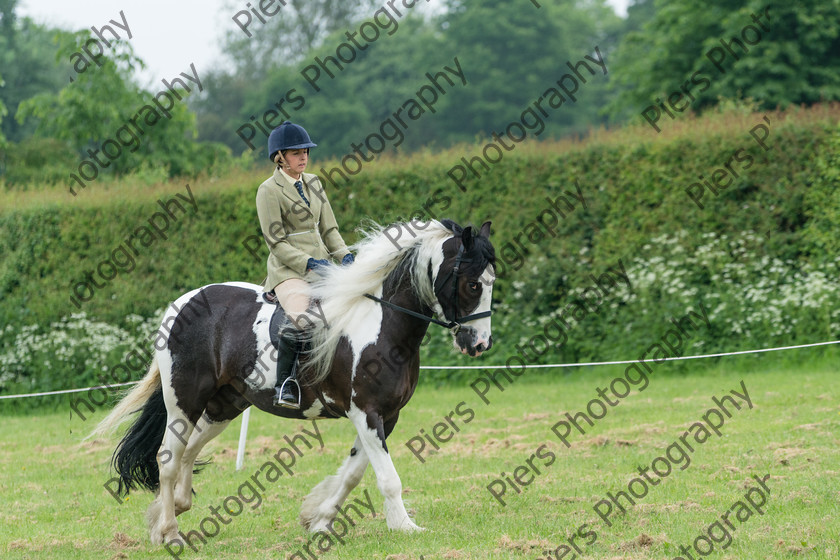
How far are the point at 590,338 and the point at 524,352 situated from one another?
107 cm

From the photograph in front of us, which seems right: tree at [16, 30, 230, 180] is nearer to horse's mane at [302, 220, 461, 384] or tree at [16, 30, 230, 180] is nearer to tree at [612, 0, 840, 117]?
tree at [612, 0, 840, 117]

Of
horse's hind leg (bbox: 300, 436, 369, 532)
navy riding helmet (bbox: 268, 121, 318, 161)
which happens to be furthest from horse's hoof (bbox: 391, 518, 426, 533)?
navy riding helmet (bbox: 268, 121, 318, 161)

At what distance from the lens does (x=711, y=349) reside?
45.6 feet

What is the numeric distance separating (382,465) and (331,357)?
2.70 ft

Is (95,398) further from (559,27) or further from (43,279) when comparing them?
(559,27)

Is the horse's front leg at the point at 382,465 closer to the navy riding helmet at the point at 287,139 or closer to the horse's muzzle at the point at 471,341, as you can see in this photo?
the horse's muzzle at the point at 471,341

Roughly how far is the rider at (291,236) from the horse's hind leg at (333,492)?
Result: 0.57m

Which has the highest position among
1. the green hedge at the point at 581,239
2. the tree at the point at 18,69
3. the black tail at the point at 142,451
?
the tree at the point at 18,69

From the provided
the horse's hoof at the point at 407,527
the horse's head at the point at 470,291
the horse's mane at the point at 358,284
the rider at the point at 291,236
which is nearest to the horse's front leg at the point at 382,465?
the horse's hoof at the point at 407,527

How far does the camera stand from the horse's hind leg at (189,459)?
7203mm

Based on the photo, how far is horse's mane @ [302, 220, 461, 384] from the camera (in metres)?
6.46

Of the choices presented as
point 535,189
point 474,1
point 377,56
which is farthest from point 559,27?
point 535,189

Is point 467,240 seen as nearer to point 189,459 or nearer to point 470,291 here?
point 470,291

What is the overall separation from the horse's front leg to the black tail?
6.11 ft
